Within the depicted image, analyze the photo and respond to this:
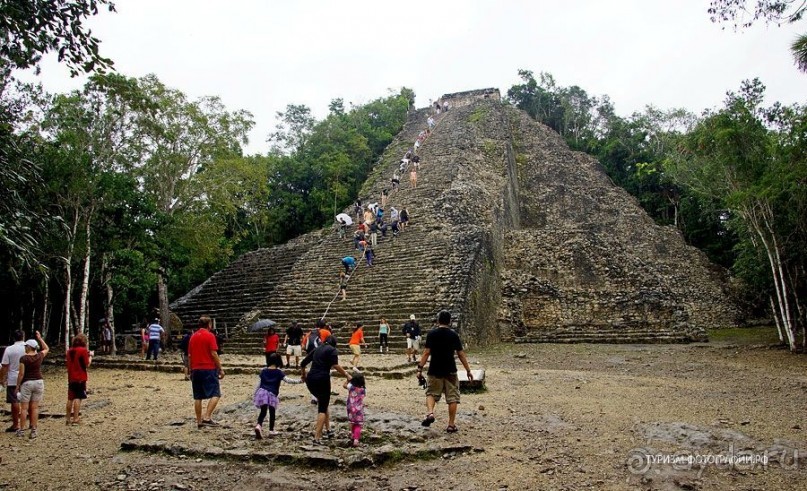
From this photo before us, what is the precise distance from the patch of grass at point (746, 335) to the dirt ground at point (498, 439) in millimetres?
7057

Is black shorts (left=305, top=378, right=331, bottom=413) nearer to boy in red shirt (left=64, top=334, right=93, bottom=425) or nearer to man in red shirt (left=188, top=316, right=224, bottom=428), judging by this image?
man in red shirt (left=188, top=316, right=224, bottom=428)

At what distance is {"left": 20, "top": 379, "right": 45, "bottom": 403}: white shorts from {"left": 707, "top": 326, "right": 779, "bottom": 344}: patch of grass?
17.1 m

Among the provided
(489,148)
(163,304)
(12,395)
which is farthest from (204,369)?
(489,148)

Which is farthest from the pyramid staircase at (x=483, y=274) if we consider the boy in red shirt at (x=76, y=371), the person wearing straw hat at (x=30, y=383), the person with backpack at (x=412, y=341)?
the person wearing straw hat at (x=30, y=383)

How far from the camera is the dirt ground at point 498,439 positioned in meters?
4.51

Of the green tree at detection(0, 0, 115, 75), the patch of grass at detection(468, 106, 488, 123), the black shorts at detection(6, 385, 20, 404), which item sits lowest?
the black shorts at detection(6, 385, 20, 404)

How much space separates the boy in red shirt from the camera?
6938 mm

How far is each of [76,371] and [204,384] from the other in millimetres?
2065

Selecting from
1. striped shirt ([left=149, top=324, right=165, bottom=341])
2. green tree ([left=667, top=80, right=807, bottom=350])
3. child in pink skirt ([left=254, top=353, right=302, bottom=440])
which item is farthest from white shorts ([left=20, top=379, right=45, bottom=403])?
green tree ([left=667, top=80, right=807, bottom=350])

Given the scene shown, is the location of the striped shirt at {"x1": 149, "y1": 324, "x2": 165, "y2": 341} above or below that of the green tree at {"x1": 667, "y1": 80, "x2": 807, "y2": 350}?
below

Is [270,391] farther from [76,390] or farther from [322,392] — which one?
[76,390]

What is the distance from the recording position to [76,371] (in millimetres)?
7008

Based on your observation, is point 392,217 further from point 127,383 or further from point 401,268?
point 127,383

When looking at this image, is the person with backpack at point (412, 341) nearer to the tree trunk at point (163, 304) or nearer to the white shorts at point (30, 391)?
the white shorts at point (30, 391)
